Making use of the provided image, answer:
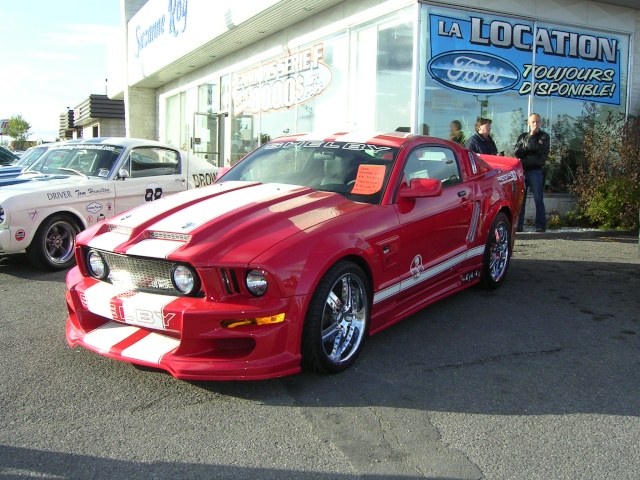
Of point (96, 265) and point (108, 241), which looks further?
point (96, 265)

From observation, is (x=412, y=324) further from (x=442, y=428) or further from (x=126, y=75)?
(x=126, y=75)

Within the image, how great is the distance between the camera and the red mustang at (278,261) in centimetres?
325

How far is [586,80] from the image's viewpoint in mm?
11273

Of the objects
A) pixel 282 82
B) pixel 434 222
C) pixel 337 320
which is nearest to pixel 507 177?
pixel 434 222

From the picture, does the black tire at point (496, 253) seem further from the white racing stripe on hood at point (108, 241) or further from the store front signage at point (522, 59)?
the store front signage at point (522, 59)

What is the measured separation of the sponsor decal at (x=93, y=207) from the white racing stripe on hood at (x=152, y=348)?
4.10 m

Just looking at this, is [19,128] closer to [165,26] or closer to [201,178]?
[165,26]

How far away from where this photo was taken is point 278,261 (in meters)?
3.28

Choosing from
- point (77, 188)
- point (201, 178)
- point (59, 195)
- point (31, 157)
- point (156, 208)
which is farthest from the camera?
point (31, 157)

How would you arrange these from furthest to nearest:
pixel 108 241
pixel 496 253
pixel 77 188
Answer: pixel 77 188
pixel 496 253
pixel 108 241

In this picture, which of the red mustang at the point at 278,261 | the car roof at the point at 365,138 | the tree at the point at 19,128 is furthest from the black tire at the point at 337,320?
the tree at the point at 19,128

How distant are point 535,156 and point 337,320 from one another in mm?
6904

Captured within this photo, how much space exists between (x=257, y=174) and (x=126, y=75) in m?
21.6

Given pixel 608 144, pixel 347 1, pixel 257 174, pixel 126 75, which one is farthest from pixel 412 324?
pixel 126 75
